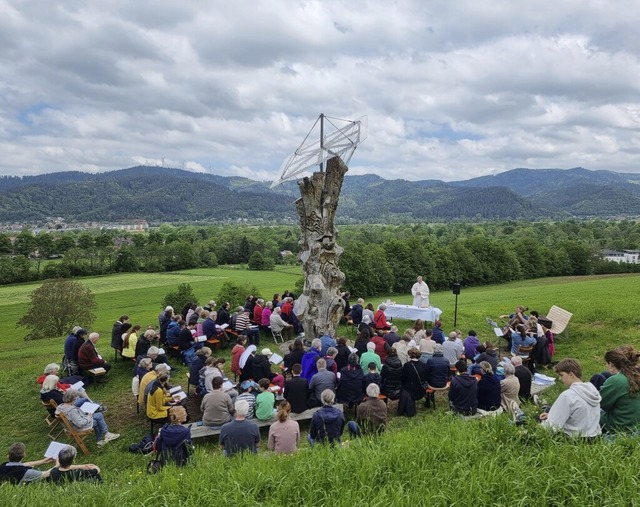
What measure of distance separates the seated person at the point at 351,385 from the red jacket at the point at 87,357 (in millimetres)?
7176

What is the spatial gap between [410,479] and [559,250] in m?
76.6

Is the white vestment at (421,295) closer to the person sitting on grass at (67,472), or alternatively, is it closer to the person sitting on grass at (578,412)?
the person sitting on grass at (578,412)

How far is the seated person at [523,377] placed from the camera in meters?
9.53

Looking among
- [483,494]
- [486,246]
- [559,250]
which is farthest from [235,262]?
[483,494]

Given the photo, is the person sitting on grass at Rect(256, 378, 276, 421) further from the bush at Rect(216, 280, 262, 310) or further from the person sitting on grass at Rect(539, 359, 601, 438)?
the bush at Rect(216, 280, 262, 310)

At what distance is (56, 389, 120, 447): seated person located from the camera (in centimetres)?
867

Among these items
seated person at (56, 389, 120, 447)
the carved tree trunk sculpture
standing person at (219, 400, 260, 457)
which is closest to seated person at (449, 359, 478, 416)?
standing person at (219, 400, 260, 457)

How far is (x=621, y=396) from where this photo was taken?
5.57 meters

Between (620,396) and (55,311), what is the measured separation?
127 feet

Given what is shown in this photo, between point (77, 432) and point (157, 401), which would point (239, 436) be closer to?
point (157, 401)

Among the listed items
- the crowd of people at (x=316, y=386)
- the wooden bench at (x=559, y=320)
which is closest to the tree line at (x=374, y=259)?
the wooden bench at (x=559, y=320)

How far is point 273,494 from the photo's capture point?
4.52 metres

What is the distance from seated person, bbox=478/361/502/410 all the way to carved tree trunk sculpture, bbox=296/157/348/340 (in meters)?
7.30

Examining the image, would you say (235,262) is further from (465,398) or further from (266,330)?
(465,398)
